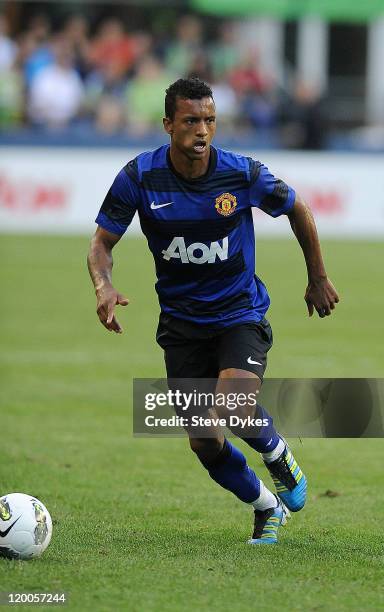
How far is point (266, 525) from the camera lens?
6434 millimetres

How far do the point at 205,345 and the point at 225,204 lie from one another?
72 centimetres

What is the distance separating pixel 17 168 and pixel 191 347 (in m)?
14.6

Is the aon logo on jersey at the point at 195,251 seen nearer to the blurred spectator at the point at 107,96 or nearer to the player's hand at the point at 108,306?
the player's hand at the point at 108,306

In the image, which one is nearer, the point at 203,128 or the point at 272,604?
the point at 272,604

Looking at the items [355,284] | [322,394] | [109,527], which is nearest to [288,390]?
[322,394]

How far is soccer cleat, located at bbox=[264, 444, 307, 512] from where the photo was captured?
258 inches

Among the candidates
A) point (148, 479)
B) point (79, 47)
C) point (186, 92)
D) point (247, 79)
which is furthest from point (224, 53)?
point (186, 92)

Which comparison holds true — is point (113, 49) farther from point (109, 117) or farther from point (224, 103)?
point (109, 117)

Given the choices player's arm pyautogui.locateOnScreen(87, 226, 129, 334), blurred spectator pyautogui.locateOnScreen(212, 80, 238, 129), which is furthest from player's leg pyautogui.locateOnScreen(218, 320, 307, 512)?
blurred spectator pyautogui.locateOnScreen(212, 80, 238, 129)

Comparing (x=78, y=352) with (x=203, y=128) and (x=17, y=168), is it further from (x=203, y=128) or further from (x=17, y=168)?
(x=17, y=168)

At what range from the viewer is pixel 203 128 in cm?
603

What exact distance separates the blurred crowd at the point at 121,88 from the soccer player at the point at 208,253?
1598 centimetres

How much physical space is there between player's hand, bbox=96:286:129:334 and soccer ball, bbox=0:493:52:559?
920 mm

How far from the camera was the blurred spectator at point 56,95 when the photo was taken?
22469mm
